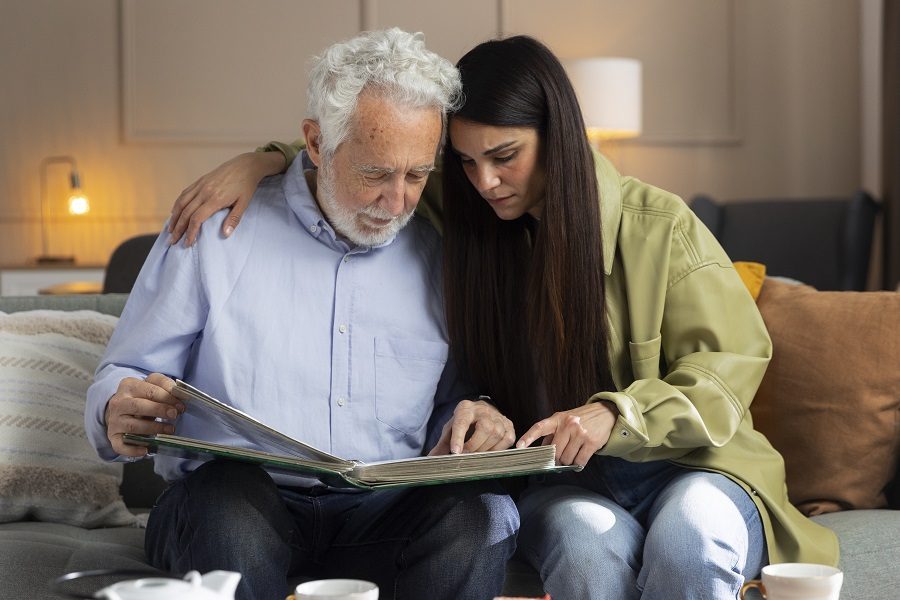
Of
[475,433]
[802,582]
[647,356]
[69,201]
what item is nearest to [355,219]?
[475,433]

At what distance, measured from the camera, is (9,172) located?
16.1ft

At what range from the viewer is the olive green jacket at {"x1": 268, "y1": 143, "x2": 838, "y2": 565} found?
1562 mm

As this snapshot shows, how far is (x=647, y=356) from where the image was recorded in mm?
1630

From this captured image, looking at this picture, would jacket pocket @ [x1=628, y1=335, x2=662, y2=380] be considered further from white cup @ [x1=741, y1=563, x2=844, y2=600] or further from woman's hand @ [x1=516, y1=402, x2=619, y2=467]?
white cup @ [x1=741, y1=563, x2=844, y2=600]

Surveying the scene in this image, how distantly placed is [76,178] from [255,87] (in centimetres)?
90

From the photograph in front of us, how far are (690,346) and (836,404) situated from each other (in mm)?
351

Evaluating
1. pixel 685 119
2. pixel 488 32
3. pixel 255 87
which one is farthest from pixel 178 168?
pixel 685 119

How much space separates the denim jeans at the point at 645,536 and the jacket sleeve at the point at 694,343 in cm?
8

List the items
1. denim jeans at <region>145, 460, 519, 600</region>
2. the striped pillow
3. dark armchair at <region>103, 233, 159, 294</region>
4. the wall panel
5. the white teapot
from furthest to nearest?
the wall panel < dark armchair at <region>103, 233, 159, 294</region> < the striped pillow < denim jeans at <region>145, 460, 519, 600</region> < the white teapot

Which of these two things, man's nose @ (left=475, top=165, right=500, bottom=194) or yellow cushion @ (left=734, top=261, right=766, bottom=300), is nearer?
man's nose @ (left=475, top=165, right=500, bottom=194)

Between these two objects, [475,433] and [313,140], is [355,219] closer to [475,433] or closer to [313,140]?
[313,140]

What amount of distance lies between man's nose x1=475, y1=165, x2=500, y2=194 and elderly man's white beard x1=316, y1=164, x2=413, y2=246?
118mm

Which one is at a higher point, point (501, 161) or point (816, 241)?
point (501, 161)

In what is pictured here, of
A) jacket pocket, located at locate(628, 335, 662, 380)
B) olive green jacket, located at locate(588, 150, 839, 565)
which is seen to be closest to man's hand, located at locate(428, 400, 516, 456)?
olive green jacket, located at locate(588, 150, 839, 565)
